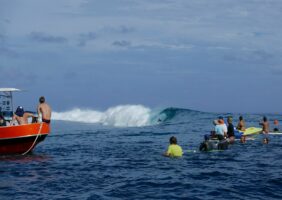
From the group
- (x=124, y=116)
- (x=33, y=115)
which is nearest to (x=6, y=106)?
(x=33, y=115)

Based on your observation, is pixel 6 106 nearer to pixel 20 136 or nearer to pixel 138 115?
pixel 20 136

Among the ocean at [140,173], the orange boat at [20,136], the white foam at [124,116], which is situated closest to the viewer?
the ocean at [140,173]

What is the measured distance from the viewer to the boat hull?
2167cm

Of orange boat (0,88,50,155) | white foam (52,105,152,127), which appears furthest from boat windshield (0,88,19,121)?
white foam (52,105,152,127)

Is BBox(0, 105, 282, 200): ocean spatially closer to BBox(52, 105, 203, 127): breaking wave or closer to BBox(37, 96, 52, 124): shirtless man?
BBox(37, 96, 52, 124): shirtless man

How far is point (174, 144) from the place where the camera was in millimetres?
21281

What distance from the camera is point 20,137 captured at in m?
21.9

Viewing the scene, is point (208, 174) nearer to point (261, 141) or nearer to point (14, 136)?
point (14, 136)

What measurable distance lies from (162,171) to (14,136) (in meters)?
7.73

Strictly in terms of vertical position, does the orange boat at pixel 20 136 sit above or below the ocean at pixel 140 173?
above

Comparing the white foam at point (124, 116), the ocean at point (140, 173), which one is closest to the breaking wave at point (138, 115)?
the white foam at point (124, 116)

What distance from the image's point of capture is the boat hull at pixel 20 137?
21.7 m

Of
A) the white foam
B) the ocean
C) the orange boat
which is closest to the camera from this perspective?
the ocean

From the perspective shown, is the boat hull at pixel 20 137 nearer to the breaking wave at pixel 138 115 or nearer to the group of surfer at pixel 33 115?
the group of surfer at pixel 33 115
